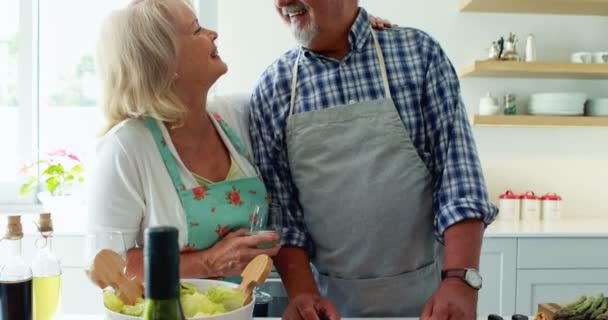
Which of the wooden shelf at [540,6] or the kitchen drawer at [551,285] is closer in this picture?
the kitchen drawer at [551,285]

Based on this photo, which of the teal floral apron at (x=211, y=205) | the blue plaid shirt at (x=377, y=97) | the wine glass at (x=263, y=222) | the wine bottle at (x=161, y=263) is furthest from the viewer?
the blue plaid shirt at (x=377, y=97)

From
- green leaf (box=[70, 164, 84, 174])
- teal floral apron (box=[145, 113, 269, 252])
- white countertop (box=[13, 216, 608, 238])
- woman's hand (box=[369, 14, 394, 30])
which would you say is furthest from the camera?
green leaf (box=[70, 164, 84, 174])

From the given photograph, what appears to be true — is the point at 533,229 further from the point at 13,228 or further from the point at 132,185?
the point at 13,228

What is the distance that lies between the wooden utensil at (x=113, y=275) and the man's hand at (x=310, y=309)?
1.40ft

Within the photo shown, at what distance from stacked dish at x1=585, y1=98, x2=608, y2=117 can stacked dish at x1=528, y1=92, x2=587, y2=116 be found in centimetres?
6

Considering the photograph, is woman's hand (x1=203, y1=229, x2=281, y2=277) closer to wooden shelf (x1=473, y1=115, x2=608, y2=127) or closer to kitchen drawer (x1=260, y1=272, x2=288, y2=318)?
kitchen drawer (x1=260, y1=272, x2=288, y2=318)

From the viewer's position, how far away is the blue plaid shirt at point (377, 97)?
1323 millimetres

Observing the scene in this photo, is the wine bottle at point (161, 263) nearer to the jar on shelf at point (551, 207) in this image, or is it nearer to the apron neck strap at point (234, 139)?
the apron neck strap at point (234, 139)

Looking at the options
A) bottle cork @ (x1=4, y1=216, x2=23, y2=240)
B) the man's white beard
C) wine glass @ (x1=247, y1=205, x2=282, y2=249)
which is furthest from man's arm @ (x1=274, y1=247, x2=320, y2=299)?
bottle cork @ (x1=4, y1=216, x2=23, y2=240)

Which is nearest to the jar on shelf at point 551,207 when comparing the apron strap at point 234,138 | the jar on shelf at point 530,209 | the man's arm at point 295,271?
the jar on shelf at point 530,209

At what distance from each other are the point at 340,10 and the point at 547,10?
1.97 metres

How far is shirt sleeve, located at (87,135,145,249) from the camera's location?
1.15m

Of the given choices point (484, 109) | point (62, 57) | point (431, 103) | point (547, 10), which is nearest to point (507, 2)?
point (547, 10)

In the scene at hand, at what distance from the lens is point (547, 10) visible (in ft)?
9.64
